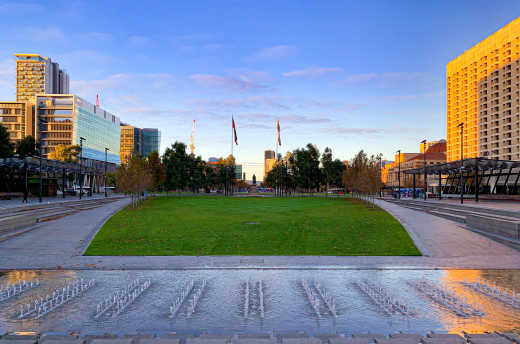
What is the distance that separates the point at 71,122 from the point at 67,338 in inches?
5683

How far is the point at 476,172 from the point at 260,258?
38.8 metres

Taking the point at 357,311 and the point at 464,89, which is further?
the point at 464,89

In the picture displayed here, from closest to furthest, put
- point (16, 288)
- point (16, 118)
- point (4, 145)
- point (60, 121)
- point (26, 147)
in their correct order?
point (16, 288) → point (4, 145) → point (26, 147) → point (16, 118) → point (60, 121)

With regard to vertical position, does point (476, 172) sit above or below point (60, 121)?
below

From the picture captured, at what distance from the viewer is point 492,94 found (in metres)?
117

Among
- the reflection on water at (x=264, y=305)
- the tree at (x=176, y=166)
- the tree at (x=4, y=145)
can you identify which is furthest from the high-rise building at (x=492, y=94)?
the tree at (x=4, y=145)

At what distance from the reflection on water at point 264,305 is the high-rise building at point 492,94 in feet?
382

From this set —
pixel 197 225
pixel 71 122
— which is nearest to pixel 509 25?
pixel 197 225

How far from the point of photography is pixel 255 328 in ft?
27.2

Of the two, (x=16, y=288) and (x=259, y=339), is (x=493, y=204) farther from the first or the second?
(x=16, y=288)

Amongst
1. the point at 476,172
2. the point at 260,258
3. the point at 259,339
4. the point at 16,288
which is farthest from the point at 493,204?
the point at 16,288

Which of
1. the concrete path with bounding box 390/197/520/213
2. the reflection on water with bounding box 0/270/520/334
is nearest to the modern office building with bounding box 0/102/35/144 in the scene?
the concrete path with bounding box 390/197/520/213

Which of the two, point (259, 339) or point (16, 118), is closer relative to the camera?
point (259, 339)

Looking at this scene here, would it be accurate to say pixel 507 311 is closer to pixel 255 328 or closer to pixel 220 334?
pixel 255 328
